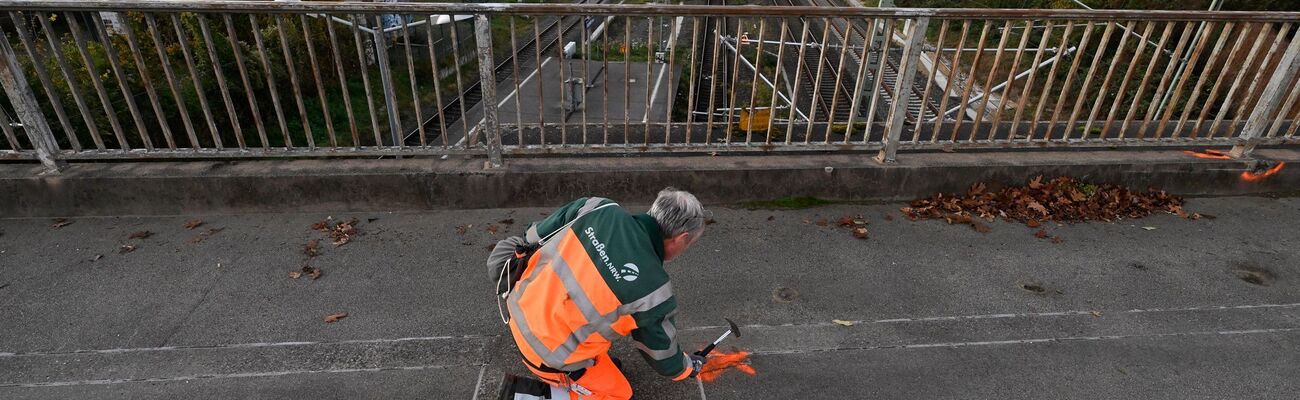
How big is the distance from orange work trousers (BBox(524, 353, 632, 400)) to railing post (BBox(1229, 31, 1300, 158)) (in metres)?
4.93

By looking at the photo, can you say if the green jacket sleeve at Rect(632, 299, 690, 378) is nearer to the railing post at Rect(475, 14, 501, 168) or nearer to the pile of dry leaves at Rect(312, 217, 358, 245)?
the railing post at Rect(475, 14, 501, 168)

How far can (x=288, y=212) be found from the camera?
430cm

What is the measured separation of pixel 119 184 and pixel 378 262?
1994mm

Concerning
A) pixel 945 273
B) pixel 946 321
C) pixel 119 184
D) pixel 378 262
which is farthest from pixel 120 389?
pixel 945 273

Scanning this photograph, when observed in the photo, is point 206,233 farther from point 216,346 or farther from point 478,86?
point 478,86

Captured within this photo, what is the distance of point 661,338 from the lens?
2.34 meters

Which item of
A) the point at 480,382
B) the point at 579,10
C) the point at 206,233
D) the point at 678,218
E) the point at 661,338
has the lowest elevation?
the point at 206,233

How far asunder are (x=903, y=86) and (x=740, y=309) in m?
2.03

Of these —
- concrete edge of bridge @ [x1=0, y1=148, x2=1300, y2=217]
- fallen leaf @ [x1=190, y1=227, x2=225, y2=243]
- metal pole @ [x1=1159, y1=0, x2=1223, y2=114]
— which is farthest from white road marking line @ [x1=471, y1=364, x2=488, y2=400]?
metal pole @ [x1=1159, y1=0, x2=1223, y2=114]

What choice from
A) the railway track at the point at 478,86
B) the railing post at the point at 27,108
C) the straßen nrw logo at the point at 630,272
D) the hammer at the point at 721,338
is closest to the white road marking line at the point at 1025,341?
the hammer at the point at 721,338

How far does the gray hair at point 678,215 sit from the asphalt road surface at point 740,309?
33.7 inches

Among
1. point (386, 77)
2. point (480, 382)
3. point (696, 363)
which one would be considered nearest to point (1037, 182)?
point (696, 363)

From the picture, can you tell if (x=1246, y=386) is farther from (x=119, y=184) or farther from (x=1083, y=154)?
(x=119, y=184)

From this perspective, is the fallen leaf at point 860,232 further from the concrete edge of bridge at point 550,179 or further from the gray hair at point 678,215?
the gray hair at point 678,215
